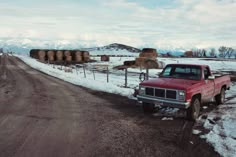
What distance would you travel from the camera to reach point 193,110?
10.3 m

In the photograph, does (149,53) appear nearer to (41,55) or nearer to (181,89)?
(41,55)

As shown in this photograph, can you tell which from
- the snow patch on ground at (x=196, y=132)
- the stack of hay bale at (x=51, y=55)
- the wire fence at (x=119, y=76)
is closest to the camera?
the snow patch on ground at (x=196, y=132)

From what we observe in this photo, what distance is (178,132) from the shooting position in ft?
28.5

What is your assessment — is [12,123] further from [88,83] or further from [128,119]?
[88,83]

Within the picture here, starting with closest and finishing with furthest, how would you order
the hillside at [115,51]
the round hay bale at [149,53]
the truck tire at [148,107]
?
the truck tire at [148,107] → the round hay bale at [149,53] → the hillside at [115,51]

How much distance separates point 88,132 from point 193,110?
3682mm

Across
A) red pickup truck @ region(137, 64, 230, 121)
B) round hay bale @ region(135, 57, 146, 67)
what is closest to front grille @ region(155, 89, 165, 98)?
red pickup truck @ region(137, 64, 230, 121)

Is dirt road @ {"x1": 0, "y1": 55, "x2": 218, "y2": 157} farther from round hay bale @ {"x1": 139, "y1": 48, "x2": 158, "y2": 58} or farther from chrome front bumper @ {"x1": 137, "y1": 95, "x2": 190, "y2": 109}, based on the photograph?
round hay bale @ {"x1": 139, "y1": 48, "x2": 158, "y2": 58}

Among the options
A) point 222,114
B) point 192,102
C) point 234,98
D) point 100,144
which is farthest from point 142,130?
point 234,98

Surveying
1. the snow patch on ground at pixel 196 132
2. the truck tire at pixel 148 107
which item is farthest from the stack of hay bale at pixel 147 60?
the snow patch on ground at pixel 196 132

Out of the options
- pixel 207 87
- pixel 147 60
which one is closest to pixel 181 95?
pixel 207 87

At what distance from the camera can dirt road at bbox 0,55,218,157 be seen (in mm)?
6816

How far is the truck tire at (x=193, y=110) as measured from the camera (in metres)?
10.2

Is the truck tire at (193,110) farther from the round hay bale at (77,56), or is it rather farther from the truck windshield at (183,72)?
the round hay bale at (77,56)
